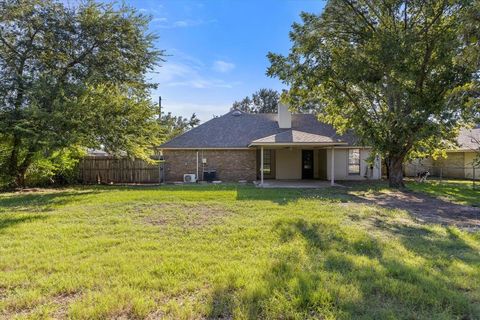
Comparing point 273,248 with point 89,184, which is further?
point 89,184

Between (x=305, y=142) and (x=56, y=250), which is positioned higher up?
(x=305, y=142)

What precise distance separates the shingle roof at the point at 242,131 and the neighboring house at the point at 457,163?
777 cm

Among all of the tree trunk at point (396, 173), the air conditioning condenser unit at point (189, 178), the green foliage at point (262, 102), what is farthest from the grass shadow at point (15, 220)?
the green foliage at point (262, 102)

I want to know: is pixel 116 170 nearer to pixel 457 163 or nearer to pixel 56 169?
pixel 56 169

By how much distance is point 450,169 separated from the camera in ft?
77.3

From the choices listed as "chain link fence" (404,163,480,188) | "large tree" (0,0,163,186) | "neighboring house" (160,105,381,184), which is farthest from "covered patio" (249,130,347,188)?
"chain link fence" (404,163,480,188)

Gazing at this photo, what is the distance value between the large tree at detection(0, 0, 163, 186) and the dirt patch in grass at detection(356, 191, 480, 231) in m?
→ 11.7

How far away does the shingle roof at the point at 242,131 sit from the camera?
748 inches

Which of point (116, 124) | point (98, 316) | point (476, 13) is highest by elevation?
point (476, 13)

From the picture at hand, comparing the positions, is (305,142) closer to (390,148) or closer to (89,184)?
(390,148)

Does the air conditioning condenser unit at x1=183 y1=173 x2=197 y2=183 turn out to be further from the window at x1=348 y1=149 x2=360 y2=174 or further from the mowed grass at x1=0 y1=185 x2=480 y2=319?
the window at x1=348 y1=149 x2=360 y2=174

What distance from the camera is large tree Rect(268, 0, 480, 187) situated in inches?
488

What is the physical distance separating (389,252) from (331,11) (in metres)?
13.2

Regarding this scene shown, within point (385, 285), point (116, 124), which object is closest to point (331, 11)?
point (116, 124)
